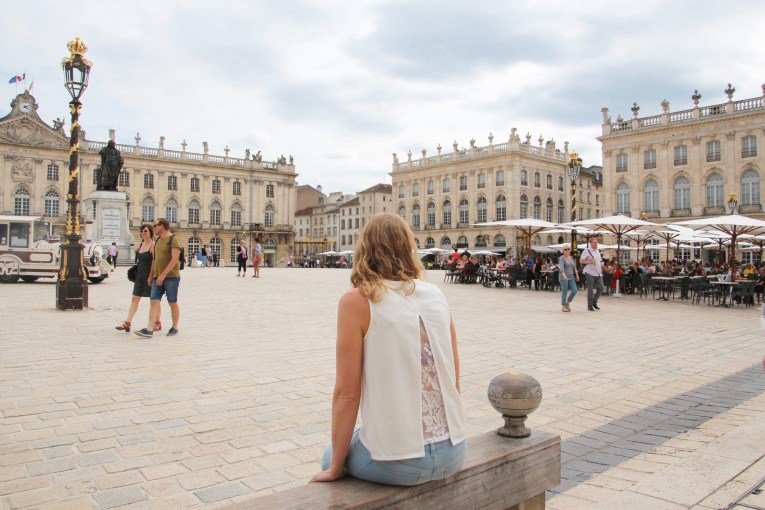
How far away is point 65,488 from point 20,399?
215cm

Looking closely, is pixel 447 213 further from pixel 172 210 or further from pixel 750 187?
pixel 172 210

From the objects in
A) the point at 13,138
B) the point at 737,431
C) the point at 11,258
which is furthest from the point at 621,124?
the point at 13,138

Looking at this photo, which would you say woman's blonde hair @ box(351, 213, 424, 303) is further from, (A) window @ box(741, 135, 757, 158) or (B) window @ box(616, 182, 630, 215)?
(B) window @ box(616, 182, 630, 215)

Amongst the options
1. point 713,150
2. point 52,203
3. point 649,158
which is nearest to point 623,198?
point 649,158

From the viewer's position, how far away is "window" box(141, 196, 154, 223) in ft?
215

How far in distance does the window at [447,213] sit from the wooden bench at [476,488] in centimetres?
6660

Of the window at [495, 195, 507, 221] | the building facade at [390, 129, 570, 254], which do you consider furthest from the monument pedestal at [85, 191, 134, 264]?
the window at [495, 195, 507, 221]

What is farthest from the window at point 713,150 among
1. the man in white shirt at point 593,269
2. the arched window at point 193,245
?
the arched window at point 193,245

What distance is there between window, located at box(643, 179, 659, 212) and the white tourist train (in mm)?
44819

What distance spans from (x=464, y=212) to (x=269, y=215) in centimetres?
2619

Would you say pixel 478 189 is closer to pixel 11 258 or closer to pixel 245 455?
pixel 11 258

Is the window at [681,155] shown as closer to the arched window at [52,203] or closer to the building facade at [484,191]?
the building facade at [484,191]

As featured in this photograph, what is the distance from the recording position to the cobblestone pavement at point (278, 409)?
123 inches

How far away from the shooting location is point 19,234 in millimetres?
18609
